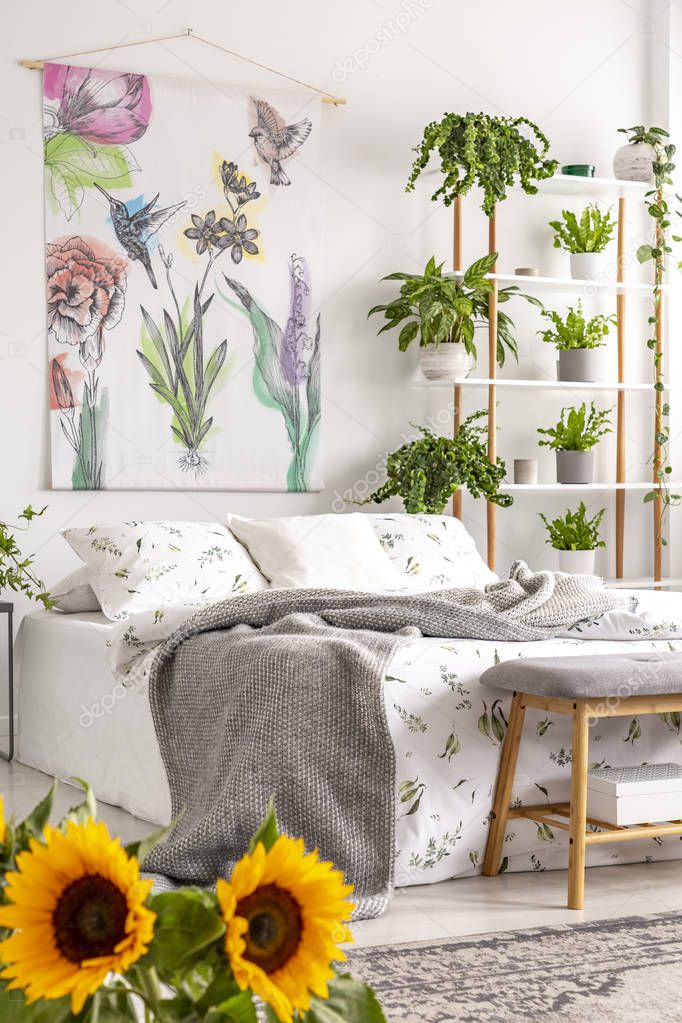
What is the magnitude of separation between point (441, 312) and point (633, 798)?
2.42 metres

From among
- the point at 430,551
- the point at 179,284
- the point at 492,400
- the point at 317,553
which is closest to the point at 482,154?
the point at 492,400

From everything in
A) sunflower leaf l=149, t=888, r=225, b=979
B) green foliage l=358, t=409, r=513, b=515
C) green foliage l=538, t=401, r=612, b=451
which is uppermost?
green foliage l=538, t=401, r=612, b=451

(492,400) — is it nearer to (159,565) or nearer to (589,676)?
(159,565)

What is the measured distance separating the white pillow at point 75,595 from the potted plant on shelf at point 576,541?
193cm

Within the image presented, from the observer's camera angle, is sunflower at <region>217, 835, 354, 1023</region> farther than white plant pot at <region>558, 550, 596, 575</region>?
No

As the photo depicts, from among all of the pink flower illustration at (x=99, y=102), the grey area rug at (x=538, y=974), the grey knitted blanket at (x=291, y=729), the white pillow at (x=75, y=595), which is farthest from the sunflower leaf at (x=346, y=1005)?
the pink flower illustration at (x=99, y=102)

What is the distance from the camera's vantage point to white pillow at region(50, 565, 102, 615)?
12.3 ft

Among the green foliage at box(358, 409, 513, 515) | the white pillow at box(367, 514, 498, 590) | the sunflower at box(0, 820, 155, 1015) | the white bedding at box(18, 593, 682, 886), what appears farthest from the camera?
the green foliage at box(358, 409, 513, 515)

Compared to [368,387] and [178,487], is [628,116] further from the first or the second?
[178,487]

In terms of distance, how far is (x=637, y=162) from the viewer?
4867mm

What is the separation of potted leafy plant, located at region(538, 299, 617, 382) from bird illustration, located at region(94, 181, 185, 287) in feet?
5.11

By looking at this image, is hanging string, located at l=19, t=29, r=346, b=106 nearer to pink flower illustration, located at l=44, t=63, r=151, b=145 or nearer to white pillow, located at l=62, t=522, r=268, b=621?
pink flower illustration, located at l=44, t=63, r=151, b=145

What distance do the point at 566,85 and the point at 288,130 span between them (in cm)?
126

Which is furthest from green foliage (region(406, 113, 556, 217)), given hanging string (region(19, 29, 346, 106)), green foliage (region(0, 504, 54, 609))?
green foliage (region(0, 504, 54, 609))
